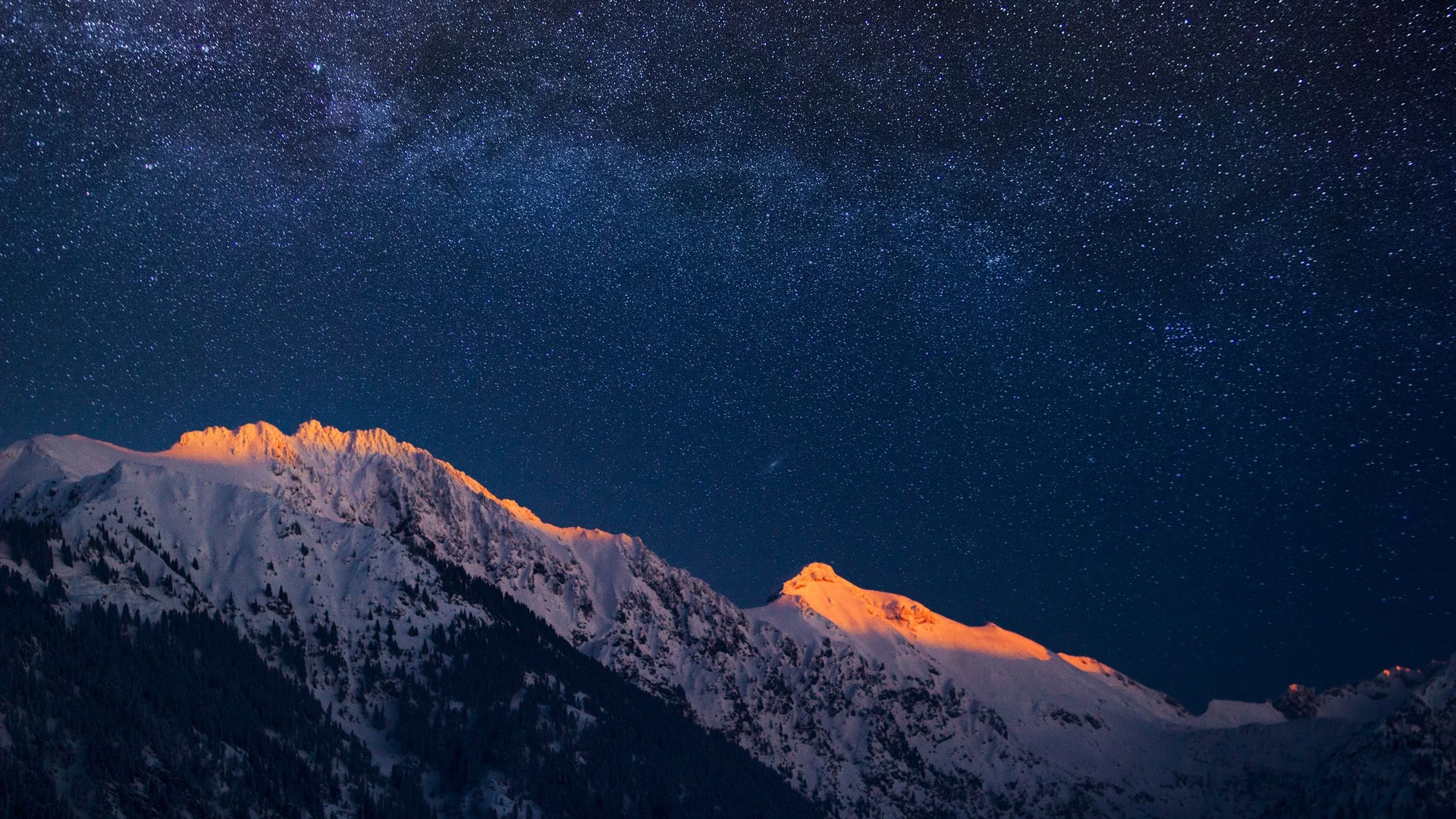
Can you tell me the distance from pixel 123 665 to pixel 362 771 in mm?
32749

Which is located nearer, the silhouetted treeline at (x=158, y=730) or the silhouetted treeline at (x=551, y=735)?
the silhouetted treeline at (x=158, y=730)

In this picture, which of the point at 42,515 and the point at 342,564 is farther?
the point at 342,564

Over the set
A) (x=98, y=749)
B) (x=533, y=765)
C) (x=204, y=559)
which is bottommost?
(x=98, y=749)

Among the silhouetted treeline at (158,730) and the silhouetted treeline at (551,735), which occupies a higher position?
the silhouetted treeline at (551,735)

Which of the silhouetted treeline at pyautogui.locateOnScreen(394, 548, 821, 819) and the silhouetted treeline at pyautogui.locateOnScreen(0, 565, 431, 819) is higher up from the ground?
the silhouetted treeline at pyautogui.locateOnScreen(394, 548, 821, 819)

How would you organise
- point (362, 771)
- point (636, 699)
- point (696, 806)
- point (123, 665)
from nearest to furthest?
1. point (123, 665)
2. point (362, 771)
3. point (696, 806)
4. point (636, 699)

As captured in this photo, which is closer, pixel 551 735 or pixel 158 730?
pixel 158 730

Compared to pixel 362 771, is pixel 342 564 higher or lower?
higher

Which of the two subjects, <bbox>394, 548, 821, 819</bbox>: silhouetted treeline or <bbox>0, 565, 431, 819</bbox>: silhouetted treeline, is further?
<bbox>394, 548, 821, 819</bbox>: silhouetted treeline

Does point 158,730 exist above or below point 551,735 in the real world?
below

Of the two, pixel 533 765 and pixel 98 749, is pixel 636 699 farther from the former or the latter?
pixel 98 749

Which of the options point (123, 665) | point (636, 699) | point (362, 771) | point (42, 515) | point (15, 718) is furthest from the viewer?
point (636, 699)

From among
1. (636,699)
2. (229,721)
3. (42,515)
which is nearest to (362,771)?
(229,721)

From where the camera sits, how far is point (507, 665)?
16012 cm
